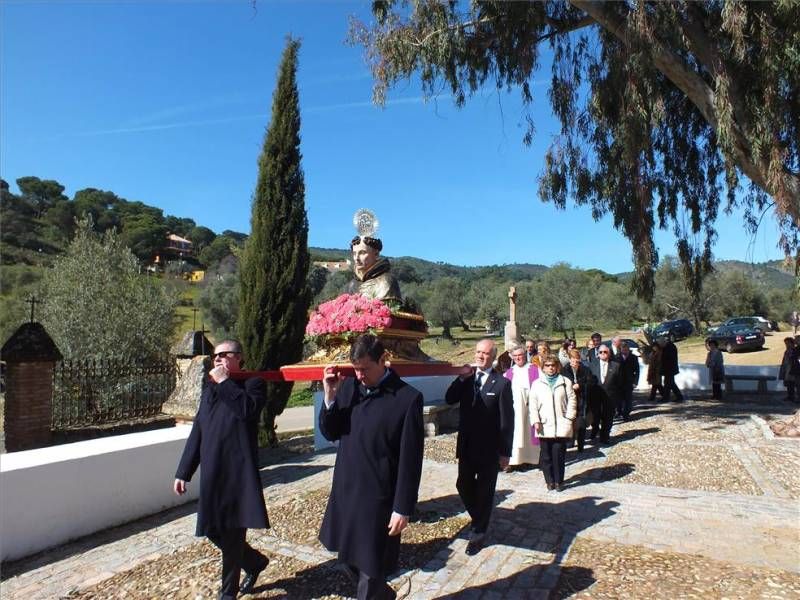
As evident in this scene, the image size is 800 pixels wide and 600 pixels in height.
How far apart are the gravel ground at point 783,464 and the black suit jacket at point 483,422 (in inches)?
150

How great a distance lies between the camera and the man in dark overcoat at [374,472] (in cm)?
297

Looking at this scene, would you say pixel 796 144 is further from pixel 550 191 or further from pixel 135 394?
pixel 135 394

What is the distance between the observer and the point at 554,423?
6.34 m

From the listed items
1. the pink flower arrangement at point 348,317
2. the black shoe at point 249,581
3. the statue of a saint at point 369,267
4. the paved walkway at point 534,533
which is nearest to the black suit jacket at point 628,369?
the paved walkway at point 534,533

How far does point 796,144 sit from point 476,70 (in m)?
6.07

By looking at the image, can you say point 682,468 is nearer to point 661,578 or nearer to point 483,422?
point 661,578

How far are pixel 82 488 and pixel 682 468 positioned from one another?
7.41 metres

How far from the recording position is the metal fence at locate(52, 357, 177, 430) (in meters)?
9.77

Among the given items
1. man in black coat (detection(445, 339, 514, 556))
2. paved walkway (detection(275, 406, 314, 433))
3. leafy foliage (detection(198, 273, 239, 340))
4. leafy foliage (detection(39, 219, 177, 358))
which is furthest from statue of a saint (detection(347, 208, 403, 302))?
leafy foliage (detection(198, 273, 239, 340))

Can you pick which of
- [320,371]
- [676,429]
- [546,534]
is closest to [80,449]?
[320,371]

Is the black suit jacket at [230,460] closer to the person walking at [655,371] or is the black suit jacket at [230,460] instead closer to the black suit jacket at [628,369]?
the black suit jacket at [628,369]

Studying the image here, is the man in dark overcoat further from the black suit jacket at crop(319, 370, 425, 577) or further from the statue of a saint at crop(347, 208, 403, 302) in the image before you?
the statue of a saint at crop(347, 208, 403, 302)

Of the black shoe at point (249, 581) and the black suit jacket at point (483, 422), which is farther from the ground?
the black suit jacket at point (483, 422)

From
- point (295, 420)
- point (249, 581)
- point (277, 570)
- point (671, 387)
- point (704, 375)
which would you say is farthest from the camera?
point (704, 375)
